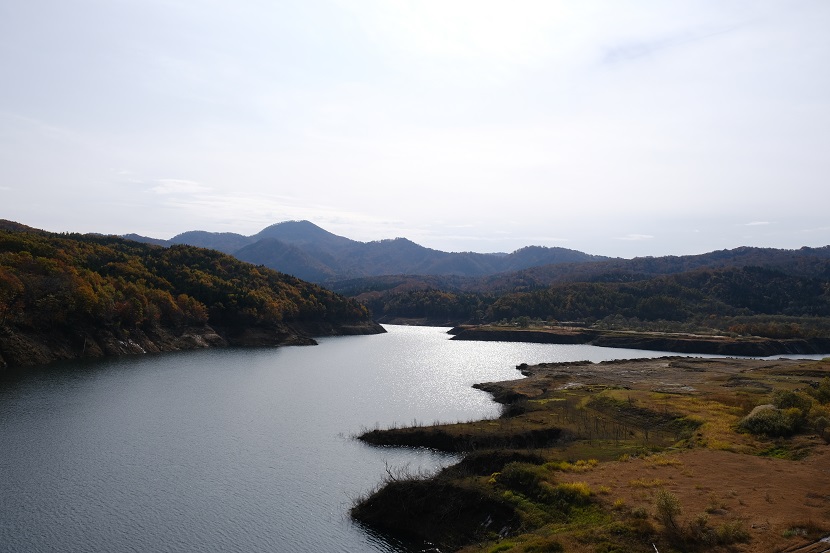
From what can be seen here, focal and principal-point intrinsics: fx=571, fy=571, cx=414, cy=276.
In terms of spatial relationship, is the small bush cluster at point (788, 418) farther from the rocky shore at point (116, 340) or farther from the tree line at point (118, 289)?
the tree line at point (118, 289)

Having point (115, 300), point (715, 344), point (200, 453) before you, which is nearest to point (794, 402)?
point (200, 453)

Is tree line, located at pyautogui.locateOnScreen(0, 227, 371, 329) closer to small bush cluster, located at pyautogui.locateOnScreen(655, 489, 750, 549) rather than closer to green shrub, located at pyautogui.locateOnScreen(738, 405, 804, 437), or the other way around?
small bush cluster, located at pyautogui.locateOnScreen(655, 489, 750, 549)

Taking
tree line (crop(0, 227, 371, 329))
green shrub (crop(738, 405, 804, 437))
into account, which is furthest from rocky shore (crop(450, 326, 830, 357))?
green shrub (crop(738, 405, 804, 437))

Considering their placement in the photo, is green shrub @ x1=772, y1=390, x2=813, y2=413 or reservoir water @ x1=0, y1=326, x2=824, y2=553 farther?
green shrub @ x1=772, y1=390, x2=813, y2=413

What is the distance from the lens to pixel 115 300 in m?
132

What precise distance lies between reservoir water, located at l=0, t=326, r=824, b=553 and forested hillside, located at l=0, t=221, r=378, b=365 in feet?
40.5

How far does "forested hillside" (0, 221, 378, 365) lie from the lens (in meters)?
107

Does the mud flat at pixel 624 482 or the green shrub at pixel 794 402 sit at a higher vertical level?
the green shrub at pixel 794 402

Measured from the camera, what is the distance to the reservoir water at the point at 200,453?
35.7 metres

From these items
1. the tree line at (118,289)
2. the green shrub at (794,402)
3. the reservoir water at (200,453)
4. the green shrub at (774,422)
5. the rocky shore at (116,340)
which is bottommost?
the reservoir water at (200,453)

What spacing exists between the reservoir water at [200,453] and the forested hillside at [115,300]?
486 inches

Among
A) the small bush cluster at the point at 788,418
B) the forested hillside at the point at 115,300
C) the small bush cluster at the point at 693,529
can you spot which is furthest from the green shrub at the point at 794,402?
the forested hillside at the point at 115,300

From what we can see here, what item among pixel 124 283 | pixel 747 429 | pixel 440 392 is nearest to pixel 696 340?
pixel 440 392

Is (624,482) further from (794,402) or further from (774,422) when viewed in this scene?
(794,402)
